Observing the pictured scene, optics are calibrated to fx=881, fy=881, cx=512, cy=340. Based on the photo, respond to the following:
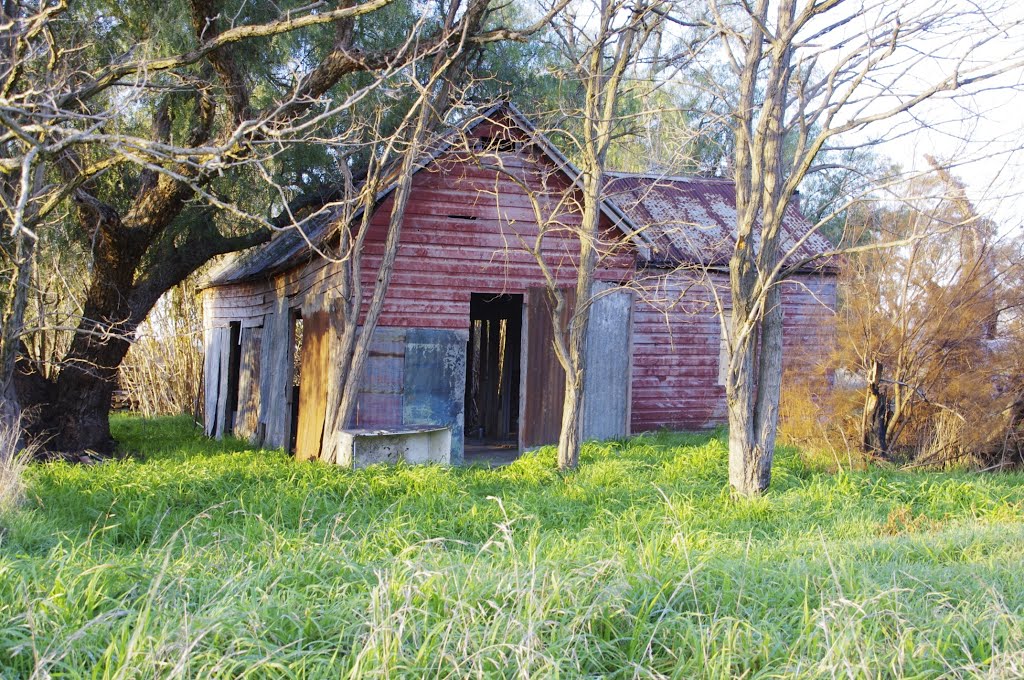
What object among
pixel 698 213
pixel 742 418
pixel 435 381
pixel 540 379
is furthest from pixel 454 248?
pixel 698 213

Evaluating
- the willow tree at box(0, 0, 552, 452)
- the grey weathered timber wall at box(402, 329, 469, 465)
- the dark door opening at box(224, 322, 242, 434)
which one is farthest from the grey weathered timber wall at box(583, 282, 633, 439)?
the dark door opening at box(224, 322, 242, 434)

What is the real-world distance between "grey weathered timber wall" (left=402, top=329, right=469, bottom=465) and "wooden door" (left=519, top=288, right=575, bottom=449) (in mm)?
1091

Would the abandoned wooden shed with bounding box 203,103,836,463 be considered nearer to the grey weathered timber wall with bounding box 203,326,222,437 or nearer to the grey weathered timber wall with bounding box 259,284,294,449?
the grey weathered timber wall with bounding box 259,284,294,449

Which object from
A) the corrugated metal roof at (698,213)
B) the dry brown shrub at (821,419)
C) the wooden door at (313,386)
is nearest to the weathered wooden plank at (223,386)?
the wooden door at (313,386)

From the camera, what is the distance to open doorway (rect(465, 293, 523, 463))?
58.8 feet

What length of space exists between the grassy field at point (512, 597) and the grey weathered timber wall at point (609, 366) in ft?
18.8

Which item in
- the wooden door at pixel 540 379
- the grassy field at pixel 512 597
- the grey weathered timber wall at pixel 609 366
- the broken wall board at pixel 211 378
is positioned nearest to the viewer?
the grassy field at pixel 512 597

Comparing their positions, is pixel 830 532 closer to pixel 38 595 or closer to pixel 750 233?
pixel 750 233

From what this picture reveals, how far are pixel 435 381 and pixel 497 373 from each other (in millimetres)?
6280

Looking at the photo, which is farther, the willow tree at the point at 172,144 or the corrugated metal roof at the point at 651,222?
the corrugated metal roof at the point at 651,222

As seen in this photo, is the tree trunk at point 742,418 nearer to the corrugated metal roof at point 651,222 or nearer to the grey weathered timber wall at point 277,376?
the corrugated metal roof at point 651,222

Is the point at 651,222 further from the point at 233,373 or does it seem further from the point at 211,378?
the point at 211,378

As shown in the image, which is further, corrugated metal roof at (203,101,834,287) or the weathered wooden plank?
the weathered wooden plank

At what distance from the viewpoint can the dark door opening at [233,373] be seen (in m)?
17.9
